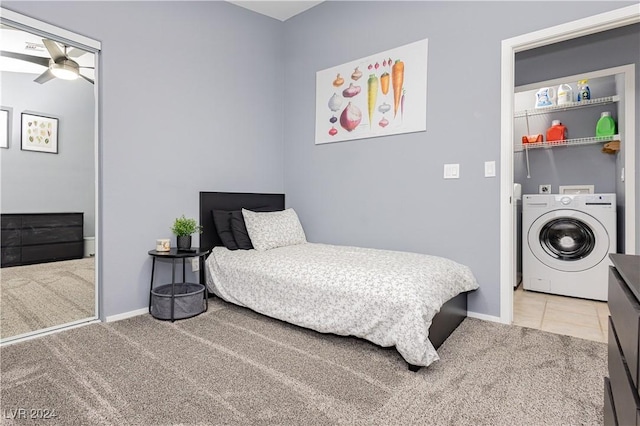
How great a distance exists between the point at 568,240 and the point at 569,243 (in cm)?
3

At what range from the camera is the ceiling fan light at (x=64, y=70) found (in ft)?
7.75

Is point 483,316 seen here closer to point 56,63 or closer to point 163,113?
point 163,113

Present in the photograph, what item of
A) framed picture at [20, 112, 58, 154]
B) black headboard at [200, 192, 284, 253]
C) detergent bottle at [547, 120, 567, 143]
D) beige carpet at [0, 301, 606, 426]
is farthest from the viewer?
detergent bottle at [547, 120, 567, 143]

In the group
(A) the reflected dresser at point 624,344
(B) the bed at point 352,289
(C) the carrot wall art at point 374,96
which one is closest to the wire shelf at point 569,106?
(C) the carrot wall art at point 374,96

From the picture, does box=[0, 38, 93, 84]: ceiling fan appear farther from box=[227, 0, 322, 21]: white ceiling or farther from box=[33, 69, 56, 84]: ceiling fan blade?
box=[227, 0, 322, 21]: white ceiling

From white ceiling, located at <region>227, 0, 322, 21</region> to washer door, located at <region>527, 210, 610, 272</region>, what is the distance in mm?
3238

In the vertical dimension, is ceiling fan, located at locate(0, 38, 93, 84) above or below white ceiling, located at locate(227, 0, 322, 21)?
below

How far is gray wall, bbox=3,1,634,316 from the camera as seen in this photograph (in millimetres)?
2494

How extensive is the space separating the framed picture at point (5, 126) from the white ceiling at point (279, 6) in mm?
2140

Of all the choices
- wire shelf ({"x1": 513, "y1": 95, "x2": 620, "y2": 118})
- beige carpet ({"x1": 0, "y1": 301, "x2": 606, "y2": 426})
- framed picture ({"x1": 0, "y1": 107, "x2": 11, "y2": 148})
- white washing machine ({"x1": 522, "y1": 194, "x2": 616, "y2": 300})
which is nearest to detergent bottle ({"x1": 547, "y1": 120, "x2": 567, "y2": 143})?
wire shelf ({"x1": 513, "y1": 95, "x2": 620, "y2": 118})

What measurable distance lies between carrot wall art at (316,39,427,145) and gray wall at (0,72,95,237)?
6.62 ft

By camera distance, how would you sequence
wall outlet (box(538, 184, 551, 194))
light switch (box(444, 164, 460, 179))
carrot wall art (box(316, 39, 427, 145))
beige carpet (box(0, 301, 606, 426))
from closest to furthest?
beige carpet (box(0, 301, 606, 426)), light switch (box(444, 164, 460, 179)), carrot wall art (box(316, 39, 427, 145)), wall outlet (box(538, 184, 551, 194))

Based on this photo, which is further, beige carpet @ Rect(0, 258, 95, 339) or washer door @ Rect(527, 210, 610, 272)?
washer door @ Rect(527, 210, 610, 272)

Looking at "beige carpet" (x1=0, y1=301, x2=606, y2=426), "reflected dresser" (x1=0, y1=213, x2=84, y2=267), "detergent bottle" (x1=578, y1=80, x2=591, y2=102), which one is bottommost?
"beige carpet" (x1=0, y1=301, x2=606, y2=426)
